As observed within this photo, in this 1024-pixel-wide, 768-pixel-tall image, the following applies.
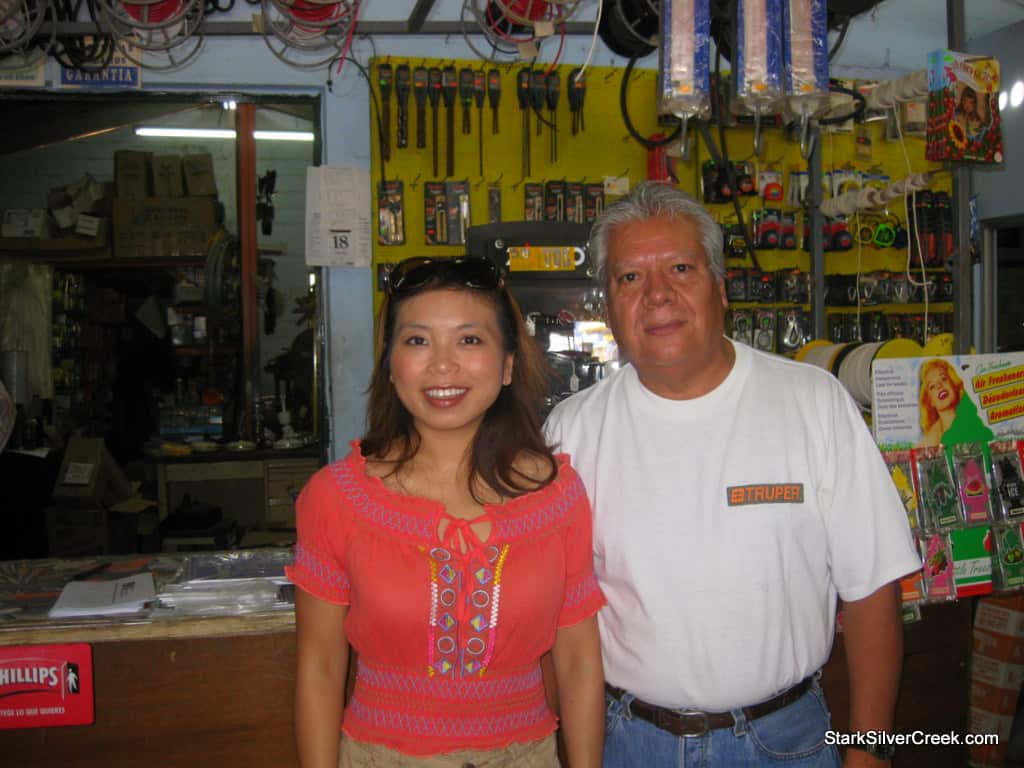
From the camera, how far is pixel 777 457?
1.46 meters

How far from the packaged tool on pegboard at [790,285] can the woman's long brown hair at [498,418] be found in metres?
2.96

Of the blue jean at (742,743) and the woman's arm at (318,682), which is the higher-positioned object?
the woman's arm at (318,682)

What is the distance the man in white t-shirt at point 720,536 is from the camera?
142 centimetres

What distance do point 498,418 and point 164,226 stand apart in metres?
6.08

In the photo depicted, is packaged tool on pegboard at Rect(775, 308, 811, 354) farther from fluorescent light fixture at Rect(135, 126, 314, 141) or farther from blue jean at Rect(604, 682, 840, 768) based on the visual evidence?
fluorescent light fixture at Rect(135, 126, 314, 141)

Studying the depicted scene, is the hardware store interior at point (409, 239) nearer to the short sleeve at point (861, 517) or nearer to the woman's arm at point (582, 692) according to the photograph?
the short sleeve at point (861, 517)

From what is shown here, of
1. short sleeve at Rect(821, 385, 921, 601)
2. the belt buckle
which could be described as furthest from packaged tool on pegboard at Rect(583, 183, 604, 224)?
the belt buckle

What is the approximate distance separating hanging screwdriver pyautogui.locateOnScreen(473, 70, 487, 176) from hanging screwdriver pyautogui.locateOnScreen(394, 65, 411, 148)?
1.08ft

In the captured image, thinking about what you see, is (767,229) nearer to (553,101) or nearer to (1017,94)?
(553,101)

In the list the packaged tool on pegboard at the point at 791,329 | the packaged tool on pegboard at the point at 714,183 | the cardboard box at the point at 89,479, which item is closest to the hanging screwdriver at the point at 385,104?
the packaged tool on pegboard at the point at 714,183

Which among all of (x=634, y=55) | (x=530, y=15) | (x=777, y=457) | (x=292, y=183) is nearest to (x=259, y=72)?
(x=530, y=15)

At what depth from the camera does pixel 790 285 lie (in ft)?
13.8

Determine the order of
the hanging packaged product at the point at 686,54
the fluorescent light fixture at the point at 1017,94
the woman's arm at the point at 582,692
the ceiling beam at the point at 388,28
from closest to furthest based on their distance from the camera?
the woman's arm at the point at 582,692 < the hanging packaged product at the point at 686,54 < the ceiling beam at the point at 388,28 < the fluorescent light fixture at the point at 1017,94

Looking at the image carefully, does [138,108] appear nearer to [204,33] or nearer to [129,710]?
[204,33]
